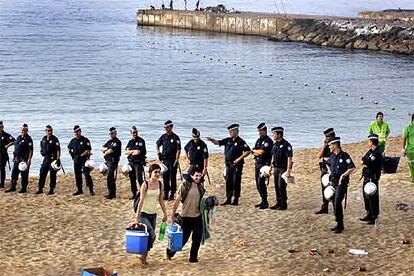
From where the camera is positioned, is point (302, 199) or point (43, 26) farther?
point (43, 26)

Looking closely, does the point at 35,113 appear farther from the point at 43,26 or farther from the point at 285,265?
the point at 43,26

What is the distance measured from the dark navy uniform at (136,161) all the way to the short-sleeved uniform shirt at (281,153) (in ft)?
9.92

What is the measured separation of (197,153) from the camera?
18.2 meters

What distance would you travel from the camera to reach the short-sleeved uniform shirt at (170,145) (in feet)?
62.2

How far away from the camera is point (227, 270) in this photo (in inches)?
544

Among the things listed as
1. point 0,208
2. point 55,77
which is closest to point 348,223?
point 0,208

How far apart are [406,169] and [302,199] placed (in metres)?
3.91

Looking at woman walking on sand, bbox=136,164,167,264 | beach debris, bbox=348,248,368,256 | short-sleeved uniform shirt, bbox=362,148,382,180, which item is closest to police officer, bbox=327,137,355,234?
short-sleeved uniform shirt, bbox=362,148,382,180

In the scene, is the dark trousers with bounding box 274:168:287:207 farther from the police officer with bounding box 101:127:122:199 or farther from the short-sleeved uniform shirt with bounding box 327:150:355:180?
the police officer with bounding box 101:127:122:199

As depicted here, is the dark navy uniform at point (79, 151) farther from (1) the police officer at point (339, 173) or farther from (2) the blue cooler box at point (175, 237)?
(2) the blue cooler box at point (175, 237)

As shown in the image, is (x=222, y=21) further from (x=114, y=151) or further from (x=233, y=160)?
(x=233, y=160)

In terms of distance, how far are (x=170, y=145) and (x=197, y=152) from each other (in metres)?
0.93

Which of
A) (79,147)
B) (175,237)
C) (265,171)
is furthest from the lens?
(79,147)

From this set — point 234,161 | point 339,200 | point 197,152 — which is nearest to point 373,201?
point 339,200
